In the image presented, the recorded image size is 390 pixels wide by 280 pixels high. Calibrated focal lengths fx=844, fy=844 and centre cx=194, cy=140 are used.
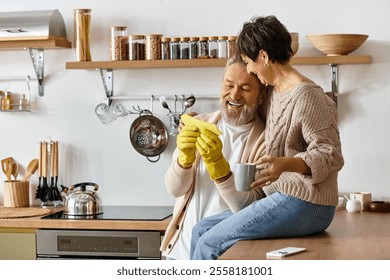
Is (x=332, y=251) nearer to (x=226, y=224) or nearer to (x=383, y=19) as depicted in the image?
(x=226, y=224)

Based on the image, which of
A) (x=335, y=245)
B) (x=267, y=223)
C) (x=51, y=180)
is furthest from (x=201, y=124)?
(x=51, y=180)

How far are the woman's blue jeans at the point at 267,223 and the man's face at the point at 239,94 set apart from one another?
0.56 m

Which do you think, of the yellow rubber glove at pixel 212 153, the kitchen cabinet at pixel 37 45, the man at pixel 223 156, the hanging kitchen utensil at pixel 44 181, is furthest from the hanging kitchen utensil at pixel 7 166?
the yellow rubber glove at pixel 212 153

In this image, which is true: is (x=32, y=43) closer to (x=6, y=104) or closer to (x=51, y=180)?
(x=6, y=104)

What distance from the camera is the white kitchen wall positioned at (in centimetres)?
411

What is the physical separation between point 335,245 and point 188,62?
1464 millimetres

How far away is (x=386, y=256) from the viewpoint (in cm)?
267

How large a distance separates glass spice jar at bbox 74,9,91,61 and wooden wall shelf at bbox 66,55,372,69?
89mm

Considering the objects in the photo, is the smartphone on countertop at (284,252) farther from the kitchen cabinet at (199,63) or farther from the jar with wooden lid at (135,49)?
the jar with wooden lid at (135,49)

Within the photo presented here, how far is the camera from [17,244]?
4016 mm

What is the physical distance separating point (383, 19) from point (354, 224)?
1121mm

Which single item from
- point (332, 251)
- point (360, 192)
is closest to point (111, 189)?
point (360, 192)

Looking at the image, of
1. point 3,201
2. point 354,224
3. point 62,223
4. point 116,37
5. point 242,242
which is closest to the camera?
point 242,242
